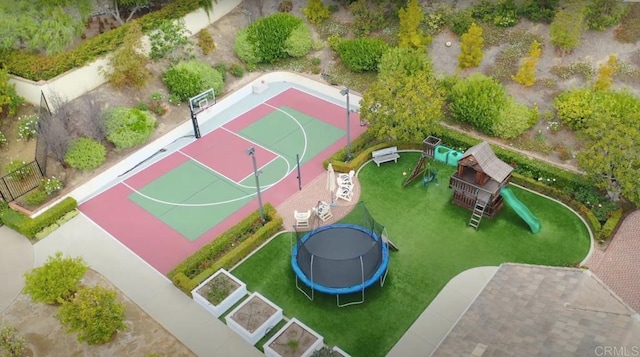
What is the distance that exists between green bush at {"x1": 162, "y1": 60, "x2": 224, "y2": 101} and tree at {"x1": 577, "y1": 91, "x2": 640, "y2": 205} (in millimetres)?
23132

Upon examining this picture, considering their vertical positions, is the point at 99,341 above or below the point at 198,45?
below

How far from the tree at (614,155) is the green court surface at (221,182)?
14.3 metres

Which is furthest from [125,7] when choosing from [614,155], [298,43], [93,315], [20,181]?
[614,155]

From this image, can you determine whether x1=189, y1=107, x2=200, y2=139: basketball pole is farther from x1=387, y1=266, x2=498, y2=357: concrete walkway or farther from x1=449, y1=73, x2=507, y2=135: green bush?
x1=387, y1=266, x2=498, y2=357: concrete walkway

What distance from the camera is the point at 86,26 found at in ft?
128

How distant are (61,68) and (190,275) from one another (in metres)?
17.1

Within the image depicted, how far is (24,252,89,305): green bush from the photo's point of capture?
69.3 feet

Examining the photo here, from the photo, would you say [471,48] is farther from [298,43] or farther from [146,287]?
[146,287]

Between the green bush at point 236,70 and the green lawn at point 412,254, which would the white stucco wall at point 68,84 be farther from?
the green lawn at point 412,254

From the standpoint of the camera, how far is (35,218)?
26.6 meters

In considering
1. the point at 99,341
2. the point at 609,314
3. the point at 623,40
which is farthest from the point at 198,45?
the point at 609,314

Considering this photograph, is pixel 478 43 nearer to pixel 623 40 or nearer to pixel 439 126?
pixel 439 126

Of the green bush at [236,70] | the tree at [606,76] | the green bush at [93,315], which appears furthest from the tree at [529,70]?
the green bush at [93,315]

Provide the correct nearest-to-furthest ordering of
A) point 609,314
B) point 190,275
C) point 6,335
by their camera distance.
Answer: point 609,314 < point 6,335 < point 190,275
